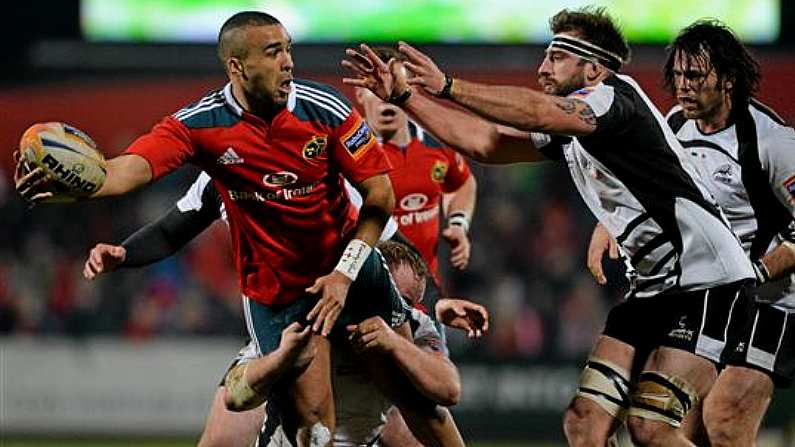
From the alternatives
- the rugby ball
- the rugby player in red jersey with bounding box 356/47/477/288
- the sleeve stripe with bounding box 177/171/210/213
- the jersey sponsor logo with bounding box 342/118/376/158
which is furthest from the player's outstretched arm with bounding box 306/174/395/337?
the rugby player in red jersey with bounding box 356/47/477/288

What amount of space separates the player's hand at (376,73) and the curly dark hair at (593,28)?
0.93m

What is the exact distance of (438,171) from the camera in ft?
27.3

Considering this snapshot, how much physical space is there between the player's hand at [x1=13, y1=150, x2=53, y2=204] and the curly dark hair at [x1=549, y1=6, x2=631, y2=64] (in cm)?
215

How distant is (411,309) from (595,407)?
3.14 feet

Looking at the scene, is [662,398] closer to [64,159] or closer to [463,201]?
[64,159]

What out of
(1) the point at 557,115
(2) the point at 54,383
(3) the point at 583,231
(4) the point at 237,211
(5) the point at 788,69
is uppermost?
(1) the point at 557,115

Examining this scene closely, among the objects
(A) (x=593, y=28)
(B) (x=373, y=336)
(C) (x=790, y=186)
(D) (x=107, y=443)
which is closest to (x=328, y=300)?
(B) (x=373, y=336)

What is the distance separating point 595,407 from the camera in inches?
227

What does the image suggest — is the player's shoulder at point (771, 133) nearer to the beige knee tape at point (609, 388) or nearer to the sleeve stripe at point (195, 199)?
the beige knee tape at point (609, 388)

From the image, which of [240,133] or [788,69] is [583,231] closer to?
[788,69]

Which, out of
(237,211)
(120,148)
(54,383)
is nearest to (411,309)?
(237,211)

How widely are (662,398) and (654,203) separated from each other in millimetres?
730

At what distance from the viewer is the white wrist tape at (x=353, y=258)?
5.49m

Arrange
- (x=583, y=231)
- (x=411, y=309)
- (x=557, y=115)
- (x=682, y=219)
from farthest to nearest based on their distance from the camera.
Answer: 1. (x=583, y=231)
2. (x=411, y=309)
3. (x=682, y=219)
4. (x=557, y=115)
